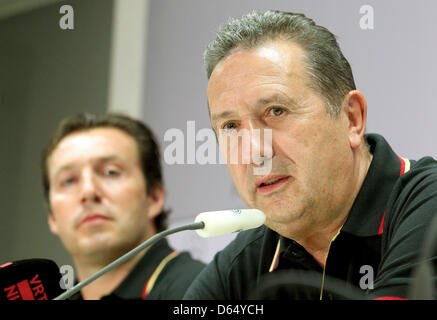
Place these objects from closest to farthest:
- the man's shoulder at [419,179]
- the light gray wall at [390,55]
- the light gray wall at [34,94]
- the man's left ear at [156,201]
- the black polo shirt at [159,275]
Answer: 1. the man's shoulder at [419,179]
2. the light gray wall at [390,55]
3. the black polo shirt at [159,275]
4. the man's left ear at [156,201]
5. the light gray wall at [34,94]

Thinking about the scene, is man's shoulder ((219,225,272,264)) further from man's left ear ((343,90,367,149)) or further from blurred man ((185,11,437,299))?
man's left ear ((343,90,367,149))

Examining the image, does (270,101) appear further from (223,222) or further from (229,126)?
(223,222)

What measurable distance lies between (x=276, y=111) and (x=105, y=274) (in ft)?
2.88

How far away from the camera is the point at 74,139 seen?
6.22ft

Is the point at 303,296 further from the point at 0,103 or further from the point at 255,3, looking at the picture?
the point at 0,103

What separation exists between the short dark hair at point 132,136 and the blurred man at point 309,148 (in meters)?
0.75

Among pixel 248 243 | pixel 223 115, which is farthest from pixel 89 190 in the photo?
pixel 223 115

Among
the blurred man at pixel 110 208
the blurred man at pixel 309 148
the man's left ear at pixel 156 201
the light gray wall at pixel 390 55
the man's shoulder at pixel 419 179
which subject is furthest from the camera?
the man's left ear at pixel 156 201

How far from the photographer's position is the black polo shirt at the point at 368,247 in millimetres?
878

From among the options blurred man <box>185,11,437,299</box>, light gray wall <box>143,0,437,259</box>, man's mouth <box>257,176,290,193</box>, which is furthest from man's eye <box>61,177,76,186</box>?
man's mouth <box>257,176,290,193</box>

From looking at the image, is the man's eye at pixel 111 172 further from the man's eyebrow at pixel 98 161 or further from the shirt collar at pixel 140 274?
the shirt collar at pixel 140 274

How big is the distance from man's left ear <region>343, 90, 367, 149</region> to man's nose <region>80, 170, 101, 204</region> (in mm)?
826

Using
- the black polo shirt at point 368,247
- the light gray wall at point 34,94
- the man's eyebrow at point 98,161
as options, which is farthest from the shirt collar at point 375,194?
the light gray wall at point 34,94
